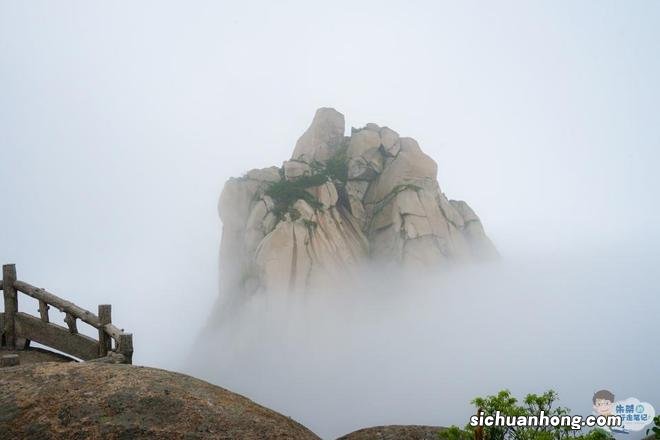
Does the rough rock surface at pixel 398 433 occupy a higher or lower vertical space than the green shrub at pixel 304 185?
lower

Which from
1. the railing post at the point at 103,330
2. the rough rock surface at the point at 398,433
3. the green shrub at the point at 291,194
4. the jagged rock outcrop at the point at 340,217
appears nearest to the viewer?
the rough rock surface at the point at 398,433

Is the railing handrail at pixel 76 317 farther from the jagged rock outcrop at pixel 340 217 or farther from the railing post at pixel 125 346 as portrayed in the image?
the jagged rock outcrop at pixel 340 217

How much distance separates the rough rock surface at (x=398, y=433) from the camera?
38.4 ft

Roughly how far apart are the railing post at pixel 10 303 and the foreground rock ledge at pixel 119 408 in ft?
23.0

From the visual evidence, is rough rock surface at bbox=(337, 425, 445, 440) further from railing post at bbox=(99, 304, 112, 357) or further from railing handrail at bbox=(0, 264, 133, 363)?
railing post at bbox=(99, 304, 112, 357)

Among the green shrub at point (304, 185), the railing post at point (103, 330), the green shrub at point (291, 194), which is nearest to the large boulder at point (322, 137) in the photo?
the green shrub at point (304, 185)

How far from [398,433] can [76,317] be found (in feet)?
36.3

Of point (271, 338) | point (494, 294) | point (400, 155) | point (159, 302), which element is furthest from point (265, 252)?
point (159, 302)

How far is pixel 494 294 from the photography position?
214 feet

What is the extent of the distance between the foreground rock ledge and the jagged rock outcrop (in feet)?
135

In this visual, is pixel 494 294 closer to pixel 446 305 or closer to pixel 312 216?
pixel 446 305

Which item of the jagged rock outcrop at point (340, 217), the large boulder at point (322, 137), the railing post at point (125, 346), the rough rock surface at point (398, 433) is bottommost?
the rough rock surface at point (398, 433)

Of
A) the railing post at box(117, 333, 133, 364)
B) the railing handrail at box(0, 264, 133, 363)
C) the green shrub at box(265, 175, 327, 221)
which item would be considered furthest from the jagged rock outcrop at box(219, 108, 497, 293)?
the railing post at box(117, 333, 133, 364)

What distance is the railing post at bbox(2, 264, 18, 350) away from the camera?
54.3 feet
